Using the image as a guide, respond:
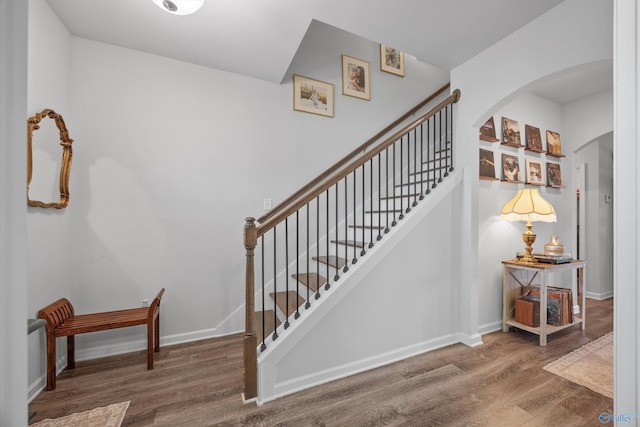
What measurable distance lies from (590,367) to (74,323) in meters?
3.89

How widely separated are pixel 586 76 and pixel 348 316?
346 cm

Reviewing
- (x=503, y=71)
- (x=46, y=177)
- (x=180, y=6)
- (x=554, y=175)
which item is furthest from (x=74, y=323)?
(x=554, y=175)

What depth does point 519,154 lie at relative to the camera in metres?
3.12

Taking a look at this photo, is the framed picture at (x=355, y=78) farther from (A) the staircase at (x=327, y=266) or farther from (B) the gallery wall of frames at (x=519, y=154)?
(B) the gallery wall of frames at (x=519, y=154)

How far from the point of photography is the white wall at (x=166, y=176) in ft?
7.38

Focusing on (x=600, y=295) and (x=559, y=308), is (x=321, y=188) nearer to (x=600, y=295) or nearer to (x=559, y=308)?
(x=559, y=308)

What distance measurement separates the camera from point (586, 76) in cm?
283

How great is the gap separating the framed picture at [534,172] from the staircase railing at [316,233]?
3.14 feet

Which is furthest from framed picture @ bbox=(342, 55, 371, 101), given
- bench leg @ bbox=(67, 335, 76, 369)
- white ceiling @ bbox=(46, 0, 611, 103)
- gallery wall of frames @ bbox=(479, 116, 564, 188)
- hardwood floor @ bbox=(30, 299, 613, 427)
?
bench leg @ bbox=(67, 335, 76, 369)

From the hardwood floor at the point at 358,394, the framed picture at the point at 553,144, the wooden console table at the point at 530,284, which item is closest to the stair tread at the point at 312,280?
the hardwood floor at the point at 358,394

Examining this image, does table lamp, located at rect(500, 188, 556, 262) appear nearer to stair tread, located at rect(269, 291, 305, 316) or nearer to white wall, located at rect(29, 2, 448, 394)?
white wall, located at rect(29, 2, 448, 394)

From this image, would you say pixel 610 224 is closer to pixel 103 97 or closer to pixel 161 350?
pixel 161 350

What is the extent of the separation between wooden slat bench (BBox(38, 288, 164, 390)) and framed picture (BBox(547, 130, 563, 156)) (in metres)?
4.48

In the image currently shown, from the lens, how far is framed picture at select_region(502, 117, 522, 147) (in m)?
3.00
